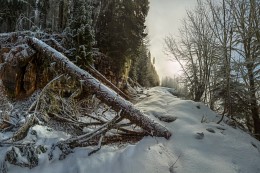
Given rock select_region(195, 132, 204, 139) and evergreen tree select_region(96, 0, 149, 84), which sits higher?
evergreen tree select_region(96, 0, 149, 84)

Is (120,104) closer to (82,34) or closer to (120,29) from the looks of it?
(82,34)

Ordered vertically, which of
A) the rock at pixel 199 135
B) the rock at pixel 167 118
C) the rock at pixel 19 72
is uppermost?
the rock at pixel 19 72

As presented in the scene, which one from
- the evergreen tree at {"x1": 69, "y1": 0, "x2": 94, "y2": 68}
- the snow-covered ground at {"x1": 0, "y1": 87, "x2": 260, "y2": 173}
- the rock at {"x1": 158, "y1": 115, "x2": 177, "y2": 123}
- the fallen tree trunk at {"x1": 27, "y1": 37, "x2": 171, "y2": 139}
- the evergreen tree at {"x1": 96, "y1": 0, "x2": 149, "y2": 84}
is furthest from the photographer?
the evergreen tree at {"x1": 96, "y1": 0, "x2": 149, "y2": 84}

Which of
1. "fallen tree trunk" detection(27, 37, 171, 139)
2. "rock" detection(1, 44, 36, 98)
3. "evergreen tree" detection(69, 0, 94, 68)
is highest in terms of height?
"evergreen tree" detection(69, 0, 94, 68)

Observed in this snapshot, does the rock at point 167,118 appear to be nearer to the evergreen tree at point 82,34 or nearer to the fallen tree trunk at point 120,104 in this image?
the fallen tree trunk at point 120,104

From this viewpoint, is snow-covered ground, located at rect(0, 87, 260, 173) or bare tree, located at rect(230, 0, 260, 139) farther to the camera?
bare tree, located at rect(230, 0, 260, 139)

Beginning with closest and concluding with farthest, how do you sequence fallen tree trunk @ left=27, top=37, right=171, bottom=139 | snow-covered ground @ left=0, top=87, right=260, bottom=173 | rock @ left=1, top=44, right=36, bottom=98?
1. snow-covered ground @ left=0, top=87, right=260, bottom=173
2. fallen tree trunk @ left=27, top=37, right=171, bottom=139
3. rock @ left=1, top=44, right=36, bottom=98

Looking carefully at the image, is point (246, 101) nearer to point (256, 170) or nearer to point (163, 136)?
point (256, 170)

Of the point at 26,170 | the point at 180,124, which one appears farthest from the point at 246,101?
the point at 26,170

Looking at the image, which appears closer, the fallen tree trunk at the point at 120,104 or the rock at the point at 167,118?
the fallen tree trunk at the point at 120,104

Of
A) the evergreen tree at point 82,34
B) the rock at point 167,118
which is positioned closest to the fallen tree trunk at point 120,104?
the rock at point 167,118


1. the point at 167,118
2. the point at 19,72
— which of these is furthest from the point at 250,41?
the point at 19,72

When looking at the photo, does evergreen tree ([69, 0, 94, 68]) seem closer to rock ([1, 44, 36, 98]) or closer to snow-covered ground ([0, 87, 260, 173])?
rock ([1, 44, 36, 98])

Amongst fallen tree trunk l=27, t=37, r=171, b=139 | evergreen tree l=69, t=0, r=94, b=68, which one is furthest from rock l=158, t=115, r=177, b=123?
evergreen tree l=69, t=0, r=94, b=68
